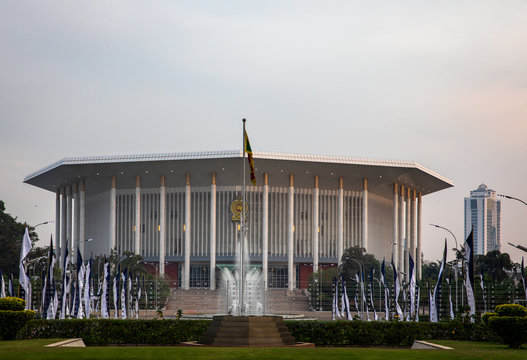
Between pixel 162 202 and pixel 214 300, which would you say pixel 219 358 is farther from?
pixel 162 202

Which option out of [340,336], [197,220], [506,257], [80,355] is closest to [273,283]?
[197,220]

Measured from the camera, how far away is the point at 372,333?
40.5 metres

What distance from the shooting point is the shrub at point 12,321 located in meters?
35.6

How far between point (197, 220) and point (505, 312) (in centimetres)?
7935

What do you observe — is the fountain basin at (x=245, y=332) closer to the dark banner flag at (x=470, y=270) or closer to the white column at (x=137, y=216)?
the dark banner flag at (x=470, y=270)

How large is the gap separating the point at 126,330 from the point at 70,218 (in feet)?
265

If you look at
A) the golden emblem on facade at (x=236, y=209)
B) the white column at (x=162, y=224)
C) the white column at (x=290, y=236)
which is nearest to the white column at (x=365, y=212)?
the white column at (x=290, y=236)

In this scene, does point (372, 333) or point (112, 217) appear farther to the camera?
point (112, 217)

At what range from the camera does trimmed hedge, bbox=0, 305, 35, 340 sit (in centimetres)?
3562

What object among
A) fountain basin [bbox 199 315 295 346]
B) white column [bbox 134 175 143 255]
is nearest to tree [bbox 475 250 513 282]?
white column [bbox 134 175 143 255]

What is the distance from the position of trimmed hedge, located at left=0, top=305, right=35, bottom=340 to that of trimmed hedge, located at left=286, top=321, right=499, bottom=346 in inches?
490

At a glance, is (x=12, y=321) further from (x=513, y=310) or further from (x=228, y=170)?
(x=228, y=170)

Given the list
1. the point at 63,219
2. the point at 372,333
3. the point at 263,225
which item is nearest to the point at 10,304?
the point at 372,333

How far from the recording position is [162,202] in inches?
4304
